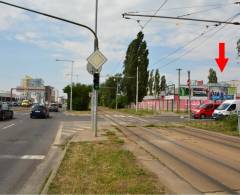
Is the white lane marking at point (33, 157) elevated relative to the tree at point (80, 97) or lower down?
lower down

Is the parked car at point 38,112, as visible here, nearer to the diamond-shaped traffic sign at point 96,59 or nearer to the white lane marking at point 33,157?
the diamond-shaped traffic sign at point 96,59

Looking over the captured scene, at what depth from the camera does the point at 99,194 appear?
736 cm

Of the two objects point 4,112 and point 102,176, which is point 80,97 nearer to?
point 4,112

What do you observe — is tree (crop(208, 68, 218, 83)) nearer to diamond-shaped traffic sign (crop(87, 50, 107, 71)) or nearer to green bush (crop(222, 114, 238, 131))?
green bush (crop(222, 114, 238, 131))

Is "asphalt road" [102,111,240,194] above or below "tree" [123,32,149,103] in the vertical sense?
below

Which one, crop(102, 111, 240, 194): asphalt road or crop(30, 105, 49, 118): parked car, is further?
crop(30, 105, 49, 118): parked car

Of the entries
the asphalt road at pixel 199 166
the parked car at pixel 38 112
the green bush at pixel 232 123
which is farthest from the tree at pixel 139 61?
the asphalt road at pixel 199 166

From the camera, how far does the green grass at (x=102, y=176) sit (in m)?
7.73

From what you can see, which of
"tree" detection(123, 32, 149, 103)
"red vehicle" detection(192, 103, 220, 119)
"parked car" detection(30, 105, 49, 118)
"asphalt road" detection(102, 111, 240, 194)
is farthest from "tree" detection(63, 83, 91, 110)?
"asphalt road" detection(102, 111, 240, 194)

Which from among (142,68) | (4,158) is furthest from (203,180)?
(142,68)

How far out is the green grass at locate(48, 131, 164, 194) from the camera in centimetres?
773

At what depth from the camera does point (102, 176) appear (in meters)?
9.00

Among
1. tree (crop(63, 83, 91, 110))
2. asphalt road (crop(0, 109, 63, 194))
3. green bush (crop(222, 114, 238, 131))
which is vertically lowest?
asphalt road (crop(0, 109, 63, 194))

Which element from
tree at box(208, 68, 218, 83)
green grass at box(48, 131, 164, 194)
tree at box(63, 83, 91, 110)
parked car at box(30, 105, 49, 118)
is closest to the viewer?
green grass at box(48, 131, 164, 194)
